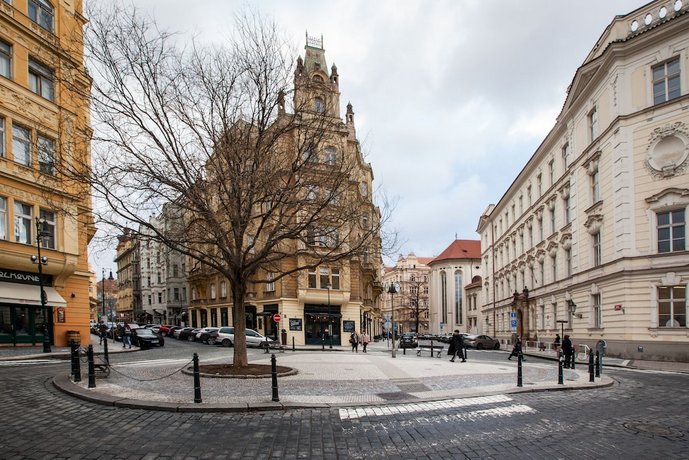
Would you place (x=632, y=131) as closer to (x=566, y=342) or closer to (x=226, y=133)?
(x=566, y=342)

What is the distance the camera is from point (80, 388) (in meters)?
11.0

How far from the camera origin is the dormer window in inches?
589

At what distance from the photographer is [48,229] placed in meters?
25.4

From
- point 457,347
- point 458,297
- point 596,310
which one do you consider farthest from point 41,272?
point 458,297

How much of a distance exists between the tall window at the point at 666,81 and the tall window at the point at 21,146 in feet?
100

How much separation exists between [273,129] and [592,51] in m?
22.8

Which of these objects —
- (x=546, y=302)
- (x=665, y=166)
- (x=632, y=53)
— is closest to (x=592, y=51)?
(x=632, y=53)

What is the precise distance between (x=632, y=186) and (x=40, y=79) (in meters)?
30.2

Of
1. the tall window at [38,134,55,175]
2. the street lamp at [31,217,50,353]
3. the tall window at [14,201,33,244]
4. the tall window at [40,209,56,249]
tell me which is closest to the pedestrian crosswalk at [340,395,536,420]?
the tall window at [38,134,55,175]

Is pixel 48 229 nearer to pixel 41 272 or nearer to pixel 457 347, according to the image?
pixel 41 272

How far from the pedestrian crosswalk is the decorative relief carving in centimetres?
1794

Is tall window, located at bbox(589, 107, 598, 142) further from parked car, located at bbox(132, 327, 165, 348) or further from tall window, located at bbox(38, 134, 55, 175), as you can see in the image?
parked car, located at bbox(132, 327, 165, 348)

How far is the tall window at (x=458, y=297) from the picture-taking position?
290ft

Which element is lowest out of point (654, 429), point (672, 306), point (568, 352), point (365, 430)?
point (568, 352)
